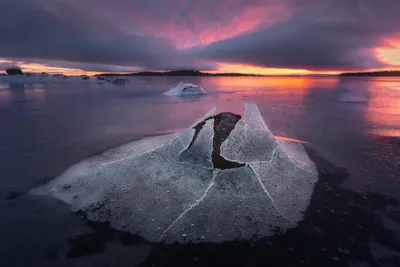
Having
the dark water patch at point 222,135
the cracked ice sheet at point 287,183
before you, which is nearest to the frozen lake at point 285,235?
the cracked ice sheet at point 287,183

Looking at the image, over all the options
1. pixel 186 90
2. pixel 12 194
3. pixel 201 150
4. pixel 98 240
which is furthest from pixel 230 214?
pixel 186 90

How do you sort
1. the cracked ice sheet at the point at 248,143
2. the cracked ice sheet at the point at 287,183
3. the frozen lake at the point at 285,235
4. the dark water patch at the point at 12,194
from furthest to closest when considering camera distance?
the cracked ice sheet at the point at 248,143
the dark water patch at the point at 12,194
the cracked ice sheet at the point at 287,183
the frozen lake at the point at 285,235

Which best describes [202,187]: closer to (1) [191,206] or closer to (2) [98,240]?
(1) [191,206]

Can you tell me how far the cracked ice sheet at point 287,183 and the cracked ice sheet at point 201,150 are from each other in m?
1.14

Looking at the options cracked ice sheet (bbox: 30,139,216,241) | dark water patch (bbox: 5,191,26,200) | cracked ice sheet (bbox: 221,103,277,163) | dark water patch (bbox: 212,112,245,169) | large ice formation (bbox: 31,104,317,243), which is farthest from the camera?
cracked ice sheet (bbox: 221,103,277,163)

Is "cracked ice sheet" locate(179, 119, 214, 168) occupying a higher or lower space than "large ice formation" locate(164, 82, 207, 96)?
higher

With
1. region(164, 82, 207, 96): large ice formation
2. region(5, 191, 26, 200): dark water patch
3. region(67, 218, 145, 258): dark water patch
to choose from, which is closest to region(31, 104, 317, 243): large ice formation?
region(67, 218, 145, 258): dark water patch

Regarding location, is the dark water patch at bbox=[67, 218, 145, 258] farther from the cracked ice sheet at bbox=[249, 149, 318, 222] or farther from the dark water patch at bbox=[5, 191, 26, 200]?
the cracked ice sheet at bbox=[249, 149, 318, 222]

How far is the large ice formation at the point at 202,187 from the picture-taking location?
5.02m

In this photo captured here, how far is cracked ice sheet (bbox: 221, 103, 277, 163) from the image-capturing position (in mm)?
6582

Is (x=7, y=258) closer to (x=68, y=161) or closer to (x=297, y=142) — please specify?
(x=68, y=161)

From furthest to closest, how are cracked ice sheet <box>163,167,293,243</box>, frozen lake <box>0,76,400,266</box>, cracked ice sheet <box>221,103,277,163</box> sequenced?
1. cracked ice sheet <box>221,103,277,163</box>
2. cracked ice sheet <box>163,167,293,243</box>
3. frozen lake <box>0,76,400,266</box>

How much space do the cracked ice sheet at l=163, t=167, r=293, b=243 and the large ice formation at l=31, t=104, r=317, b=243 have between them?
0.02 meters

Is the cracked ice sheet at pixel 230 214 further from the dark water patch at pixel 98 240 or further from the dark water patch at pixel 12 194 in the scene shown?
the dark water patch at pixel 12 194
